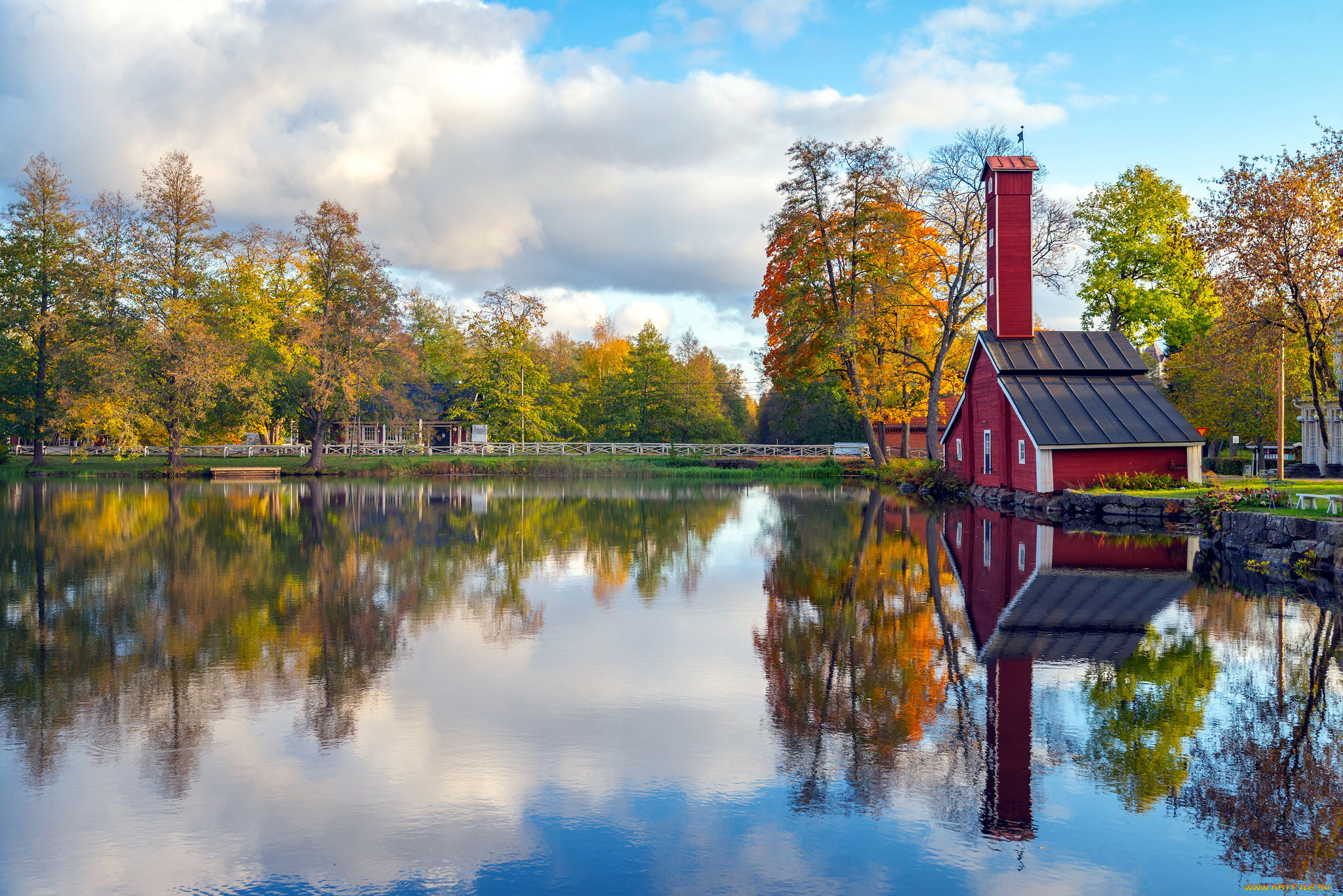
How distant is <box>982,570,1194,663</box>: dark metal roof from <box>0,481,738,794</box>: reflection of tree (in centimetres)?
539

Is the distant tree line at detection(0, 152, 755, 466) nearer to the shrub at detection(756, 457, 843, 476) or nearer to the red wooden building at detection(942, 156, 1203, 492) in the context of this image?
the shrub at detection(756, 457, 843, 476)

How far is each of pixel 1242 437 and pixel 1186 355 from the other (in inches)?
193

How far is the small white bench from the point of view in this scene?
16234 millimetres

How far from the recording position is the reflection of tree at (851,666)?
6.18m

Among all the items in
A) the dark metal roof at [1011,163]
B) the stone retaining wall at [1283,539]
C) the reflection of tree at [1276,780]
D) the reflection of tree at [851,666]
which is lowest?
the reflection of tree at [1276,780]

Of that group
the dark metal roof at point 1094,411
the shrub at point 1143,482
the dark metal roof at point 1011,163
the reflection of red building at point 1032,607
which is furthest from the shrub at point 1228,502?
the dark metal roof at point 1011,163

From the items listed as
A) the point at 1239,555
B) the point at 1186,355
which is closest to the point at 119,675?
the point at 1239,555

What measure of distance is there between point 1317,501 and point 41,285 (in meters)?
56.3

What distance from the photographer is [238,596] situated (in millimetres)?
12281

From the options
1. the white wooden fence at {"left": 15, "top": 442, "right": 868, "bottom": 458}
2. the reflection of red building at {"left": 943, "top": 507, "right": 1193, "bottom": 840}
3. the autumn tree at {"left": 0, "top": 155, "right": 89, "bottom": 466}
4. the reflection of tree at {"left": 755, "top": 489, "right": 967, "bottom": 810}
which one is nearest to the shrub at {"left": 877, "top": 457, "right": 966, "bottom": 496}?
the reflection of red building at {"left": 943, "top": 507, "right": 1193, "bottom": 840}

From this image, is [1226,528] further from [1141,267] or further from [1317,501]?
[1141,267]

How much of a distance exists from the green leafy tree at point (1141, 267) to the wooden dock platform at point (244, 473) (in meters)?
42.2

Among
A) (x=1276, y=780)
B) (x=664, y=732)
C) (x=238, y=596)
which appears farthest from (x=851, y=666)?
(x=238, y=596)

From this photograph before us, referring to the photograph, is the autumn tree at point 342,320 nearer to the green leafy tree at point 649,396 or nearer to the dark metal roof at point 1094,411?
the green leafy tree at point 649,396
